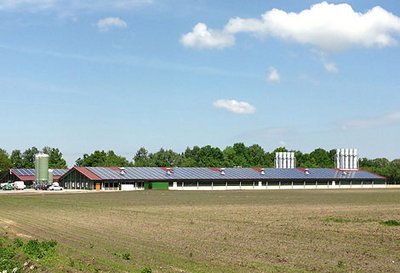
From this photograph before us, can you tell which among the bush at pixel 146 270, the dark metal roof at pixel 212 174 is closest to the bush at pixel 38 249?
the bush at pixel 146 270

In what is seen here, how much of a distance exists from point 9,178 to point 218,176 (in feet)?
174

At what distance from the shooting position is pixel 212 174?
14162 cm

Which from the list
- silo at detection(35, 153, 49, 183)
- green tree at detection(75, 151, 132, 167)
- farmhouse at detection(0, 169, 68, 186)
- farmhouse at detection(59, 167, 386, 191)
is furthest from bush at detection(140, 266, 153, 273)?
green tree at detection(75, 151, 132, 167)

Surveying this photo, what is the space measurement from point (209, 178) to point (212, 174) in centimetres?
354

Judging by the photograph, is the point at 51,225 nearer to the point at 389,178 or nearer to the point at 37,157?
the point at 37,157

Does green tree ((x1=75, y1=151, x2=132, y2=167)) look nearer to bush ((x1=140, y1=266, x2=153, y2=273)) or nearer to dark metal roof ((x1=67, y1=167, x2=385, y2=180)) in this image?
dark metal roof ((x1=67, y1=167, x2=385, y2=180))

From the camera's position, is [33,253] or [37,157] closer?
[33,253]

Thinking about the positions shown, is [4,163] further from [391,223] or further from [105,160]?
[391,223]

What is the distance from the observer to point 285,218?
129ft

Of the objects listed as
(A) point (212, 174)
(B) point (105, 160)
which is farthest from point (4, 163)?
(A) point (212, 174)

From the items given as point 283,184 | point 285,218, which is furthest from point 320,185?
point 285,218

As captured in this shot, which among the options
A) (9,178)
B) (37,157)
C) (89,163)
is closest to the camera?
(37,157)

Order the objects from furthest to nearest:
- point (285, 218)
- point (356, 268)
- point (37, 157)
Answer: point (37, 157) → point (285, 218) → point (356, 268)

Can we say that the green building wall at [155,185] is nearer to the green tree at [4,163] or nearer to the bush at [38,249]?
the green tree at [4,163]
